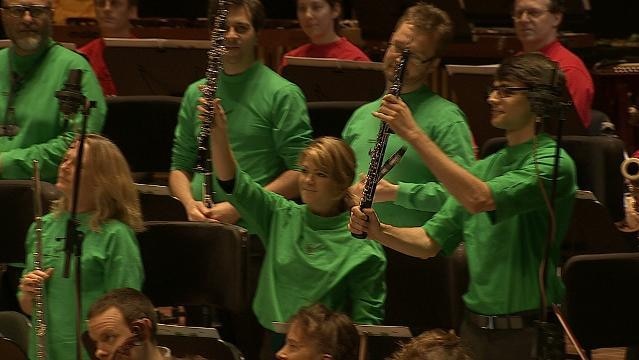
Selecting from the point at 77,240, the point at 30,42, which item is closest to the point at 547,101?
the point at 77,240

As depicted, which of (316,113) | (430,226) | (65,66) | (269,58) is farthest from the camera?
(269,58)

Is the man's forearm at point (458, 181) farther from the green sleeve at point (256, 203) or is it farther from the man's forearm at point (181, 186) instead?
the man's forearm at point (181, 186)

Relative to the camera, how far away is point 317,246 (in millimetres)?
4738

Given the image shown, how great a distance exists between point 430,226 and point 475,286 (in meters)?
0.27

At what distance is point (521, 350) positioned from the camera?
434cm

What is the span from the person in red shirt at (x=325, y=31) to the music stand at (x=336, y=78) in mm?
381

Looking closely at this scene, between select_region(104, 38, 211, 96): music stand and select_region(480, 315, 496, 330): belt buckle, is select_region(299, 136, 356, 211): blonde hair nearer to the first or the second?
select_region(480, 315, 496, 330): belt buckle

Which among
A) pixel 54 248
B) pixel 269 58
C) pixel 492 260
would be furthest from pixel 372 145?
pixel 269 58

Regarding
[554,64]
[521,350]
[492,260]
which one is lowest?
[521,350]

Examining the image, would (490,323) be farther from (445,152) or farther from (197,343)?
(197,343)

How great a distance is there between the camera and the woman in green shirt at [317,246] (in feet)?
15.3

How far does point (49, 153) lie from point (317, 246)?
1.42m

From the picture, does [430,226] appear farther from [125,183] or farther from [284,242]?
[125,183]

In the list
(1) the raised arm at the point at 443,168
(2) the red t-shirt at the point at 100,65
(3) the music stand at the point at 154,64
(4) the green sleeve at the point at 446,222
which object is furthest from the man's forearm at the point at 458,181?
(2) the red t-shirt at the point at 100,65
